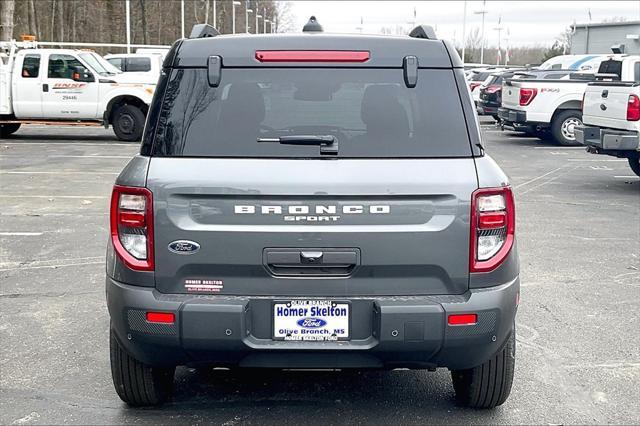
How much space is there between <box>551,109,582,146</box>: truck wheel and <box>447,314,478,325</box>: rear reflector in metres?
16.7

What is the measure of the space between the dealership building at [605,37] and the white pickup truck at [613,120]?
30.9 meters

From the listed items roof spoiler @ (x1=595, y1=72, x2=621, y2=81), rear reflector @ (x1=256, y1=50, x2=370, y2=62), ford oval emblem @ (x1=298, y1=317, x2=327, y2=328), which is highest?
roof spoiler @ (x1=595, y1=72, x2=621, y2=81)

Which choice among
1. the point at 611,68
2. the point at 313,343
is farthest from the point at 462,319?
the point at 611,68

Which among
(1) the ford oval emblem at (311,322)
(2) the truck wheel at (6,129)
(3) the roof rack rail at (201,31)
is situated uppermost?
(3) the roof rack rail at (201,31)

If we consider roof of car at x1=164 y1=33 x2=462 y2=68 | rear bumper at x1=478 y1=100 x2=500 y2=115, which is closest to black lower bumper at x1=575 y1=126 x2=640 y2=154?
roof of car at x1=164 y1=33 x2=462 y2=68

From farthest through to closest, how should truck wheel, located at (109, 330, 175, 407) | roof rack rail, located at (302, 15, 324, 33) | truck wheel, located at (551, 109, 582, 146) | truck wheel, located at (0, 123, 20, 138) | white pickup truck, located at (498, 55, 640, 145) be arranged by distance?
1. truck wheel, located at (0, 123, 20, 138)
2. truck wheel, located at (551, 109, 582, 146)
3. white pickup truck, located at (498, 55, 640, 145)
4. roof rack rail, located at (302, 15, 324, 33)
5. truck wheel, located at (109, 330, 175, 407)

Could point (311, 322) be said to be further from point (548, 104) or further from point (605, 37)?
point (605, 37)

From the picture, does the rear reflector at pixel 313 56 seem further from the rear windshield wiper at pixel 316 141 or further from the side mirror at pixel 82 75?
the side mirror at pixel 82 75

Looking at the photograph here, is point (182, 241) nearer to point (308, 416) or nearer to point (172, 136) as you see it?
point (172, 136)

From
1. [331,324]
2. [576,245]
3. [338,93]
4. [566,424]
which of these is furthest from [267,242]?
[576,245]

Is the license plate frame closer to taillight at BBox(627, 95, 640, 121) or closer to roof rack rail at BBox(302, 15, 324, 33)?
roof rack rail at BBox(302, 15, 324, 33)

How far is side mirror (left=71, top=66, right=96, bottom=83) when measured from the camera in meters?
19.1

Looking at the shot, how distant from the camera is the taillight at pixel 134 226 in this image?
3625 mm

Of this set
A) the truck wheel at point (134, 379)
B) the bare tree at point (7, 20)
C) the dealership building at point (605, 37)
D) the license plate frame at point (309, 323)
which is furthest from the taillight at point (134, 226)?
the dealership building at point (605, 37)
